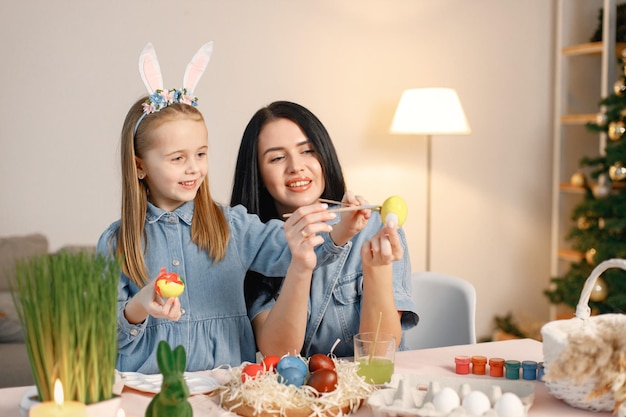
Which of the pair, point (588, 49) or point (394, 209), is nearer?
point (394, 209)

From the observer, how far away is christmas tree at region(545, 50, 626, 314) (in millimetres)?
3955

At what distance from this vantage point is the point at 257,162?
2.16 m

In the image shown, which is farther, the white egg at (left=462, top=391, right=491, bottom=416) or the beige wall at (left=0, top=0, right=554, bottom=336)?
the beige wall at (left=0, top=0, right=554, bottom=336)

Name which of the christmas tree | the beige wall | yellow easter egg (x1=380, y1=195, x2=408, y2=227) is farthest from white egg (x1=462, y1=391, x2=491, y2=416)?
the beige wall

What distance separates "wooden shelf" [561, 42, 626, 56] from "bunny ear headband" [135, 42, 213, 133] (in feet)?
10.7

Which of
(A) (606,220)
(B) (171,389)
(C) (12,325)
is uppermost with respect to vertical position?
(B) (171,389)

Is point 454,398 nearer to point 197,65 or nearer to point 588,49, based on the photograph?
point 197,65

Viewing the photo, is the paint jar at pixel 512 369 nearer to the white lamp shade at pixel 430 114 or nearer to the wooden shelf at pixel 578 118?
the white lamp shade at pixel 430 114

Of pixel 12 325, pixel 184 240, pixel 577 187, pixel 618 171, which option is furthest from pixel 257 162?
pixel 577 187

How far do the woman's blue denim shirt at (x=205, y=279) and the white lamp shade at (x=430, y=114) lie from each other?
7.41 feet

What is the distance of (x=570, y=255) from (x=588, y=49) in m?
1.22

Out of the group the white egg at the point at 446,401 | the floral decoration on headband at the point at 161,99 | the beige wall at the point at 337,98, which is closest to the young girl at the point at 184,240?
the floral decoration on headband at the point at 161,99

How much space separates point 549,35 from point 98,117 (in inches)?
111

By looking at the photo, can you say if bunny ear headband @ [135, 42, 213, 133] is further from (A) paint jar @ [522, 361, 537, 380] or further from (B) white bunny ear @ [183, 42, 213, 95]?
(A) paint jar @ [522, 361, 537, 380]
